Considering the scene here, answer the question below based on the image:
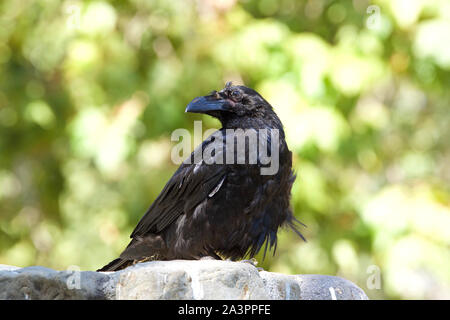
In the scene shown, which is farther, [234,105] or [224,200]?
[234,105]

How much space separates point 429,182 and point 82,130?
12.3ft

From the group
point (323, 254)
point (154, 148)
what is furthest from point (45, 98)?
point (323, 254)

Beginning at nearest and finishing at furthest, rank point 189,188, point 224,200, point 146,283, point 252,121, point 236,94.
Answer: point 146,283, point 224,200, point 189,188, point 252,121, point 236,94

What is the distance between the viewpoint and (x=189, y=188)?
387 cm

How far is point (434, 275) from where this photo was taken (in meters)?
5.98

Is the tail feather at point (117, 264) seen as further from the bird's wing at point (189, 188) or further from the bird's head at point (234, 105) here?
the bird's head at point (234, 105)

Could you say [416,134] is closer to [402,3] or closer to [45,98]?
[402,3]

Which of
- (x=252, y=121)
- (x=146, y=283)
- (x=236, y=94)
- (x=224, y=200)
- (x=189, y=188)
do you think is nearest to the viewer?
(x=146, y=283)

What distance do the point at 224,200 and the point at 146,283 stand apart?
0.94 m

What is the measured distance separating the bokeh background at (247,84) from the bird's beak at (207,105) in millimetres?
1954

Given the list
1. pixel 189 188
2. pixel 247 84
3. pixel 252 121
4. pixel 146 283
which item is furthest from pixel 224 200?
pixel 247 84

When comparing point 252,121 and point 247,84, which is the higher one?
point 247,84

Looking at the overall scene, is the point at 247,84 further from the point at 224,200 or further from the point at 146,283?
→ the point at 146,283

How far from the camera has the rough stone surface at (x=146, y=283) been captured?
2.88 metres
